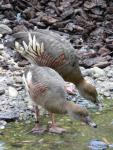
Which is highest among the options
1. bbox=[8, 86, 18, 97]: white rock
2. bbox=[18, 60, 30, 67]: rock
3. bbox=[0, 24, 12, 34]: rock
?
bbox=[0, 24, 12, 34]: rock

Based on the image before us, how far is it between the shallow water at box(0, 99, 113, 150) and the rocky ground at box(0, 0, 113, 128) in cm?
48

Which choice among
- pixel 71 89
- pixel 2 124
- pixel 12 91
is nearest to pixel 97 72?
pixel 71 89

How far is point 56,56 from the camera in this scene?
8.66 m

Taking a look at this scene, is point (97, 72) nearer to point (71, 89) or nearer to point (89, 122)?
point (71, 89)

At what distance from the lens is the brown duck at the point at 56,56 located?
8.66 meters

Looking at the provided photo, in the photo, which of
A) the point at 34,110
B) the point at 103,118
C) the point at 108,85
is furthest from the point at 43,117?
the point at 108,85

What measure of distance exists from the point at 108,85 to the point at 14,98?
1400 mm

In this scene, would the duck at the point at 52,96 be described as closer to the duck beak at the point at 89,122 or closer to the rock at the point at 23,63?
the duck beak at the point at 89,122

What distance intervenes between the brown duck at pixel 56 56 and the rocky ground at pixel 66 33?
0.23 m

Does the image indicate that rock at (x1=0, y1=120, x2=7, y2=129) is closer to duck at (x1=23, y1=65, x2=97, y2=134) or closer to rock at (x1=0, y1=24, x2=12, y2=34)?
duck at (x1=23, y1=65, x2=97, y2=134)

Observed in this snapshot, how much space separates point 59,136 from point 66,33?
3.57m

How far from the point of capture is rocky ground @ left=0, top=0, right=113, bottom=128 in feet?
29.4

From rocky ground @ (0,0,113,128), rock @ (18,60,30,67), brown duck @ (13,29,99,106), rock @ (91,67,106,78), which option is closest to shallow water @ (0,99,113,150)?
rocky ground @ (0,0,113,128)

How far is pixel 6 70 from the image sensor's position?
955cm
